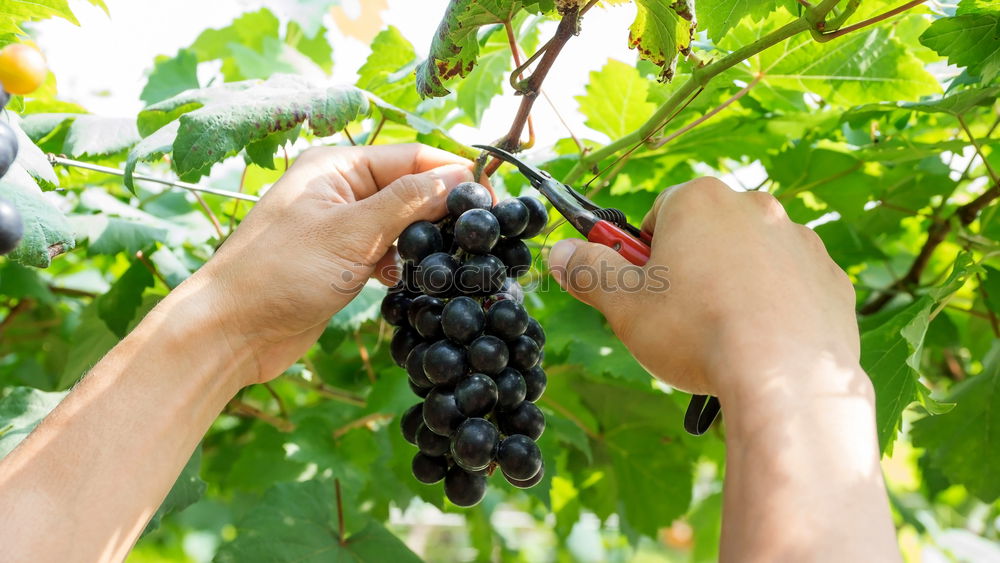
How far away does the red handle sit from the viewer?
3.67ft

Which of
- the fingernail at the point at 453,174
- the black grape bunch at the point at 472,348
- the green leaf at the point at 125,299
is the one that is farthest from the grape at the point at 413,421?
the green leaf at the point at 125,299

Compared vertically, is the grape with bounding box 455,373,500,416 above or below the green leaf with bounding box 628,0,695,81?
below

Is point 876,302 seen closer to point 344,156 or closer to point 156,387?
point 344,156

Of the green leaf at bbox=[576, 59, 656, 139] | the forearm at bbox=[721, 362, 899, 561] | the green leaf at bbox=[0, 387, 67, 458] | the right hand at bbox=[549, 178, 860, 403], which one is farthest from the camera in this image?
the green leaf at bbox=[576, 59, 656, 139]

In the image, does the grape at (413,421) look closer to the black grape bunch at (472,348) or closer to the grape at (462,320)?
the black grape bunch at (472,348)

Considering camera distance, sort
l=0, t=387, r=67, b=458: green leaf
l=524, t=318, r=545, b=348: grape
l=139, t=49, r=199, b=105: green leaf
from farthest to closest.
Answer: l=139, t=49, r=199, b=105: green leaf, l=0, t=387, r=67, b=458: green leaf, l=524, t=318, r=545, b=348: grape

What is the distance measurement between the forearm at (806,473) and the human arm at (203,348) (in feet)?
1.85

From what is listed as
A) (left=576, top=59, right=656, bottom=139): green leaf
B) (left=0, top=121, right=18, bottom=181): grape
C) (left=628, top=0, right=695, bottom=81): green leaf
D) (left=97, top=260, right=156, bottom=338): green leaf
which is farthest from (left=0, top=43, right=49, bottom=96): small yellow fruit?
(left=576, top=59, right=656, bottom=139): green leaf

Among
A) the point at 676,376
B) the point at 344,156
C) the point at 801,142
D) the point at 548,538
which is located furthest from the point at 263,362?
the point at 548,538

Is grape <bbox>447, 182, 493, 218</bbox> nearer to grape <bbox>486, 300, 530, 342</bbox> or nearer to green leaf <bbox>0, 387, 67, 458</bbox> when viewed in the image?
grape <bbox>486, 300, 530, 342</bbox>

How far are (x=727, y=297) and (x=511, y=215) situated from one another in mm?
326

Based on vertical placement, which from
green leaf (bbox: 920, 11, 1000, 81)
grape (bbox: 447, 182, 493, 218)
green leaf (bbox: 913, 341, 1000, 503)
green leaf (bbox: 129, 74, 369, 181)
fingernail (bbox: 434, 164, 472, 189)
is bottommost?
green leaf (bbox: 913, 341, 1000, 503)

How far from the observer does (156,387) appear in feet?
3.60

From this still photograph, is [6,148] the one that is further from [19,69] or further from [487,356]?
[487,356]
